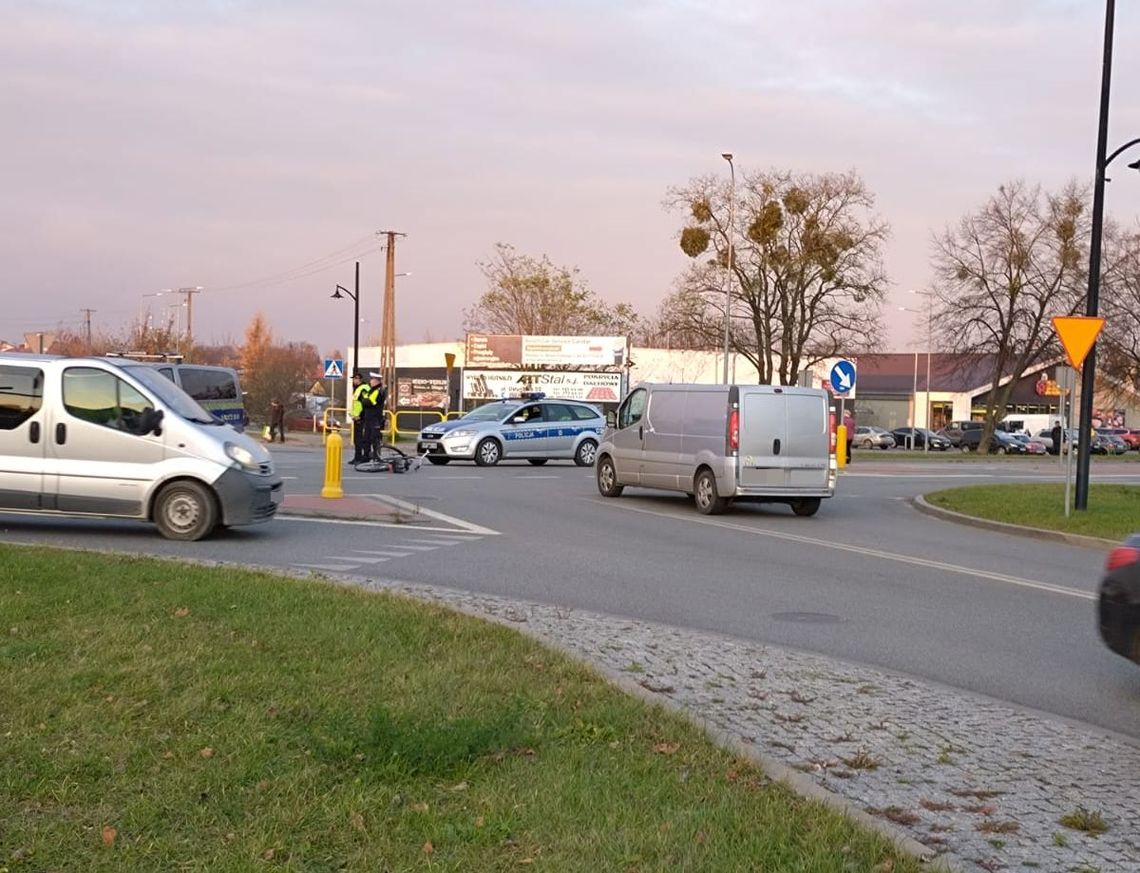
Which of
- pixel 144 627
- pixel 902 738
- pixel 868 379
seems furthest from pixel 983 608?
pixel 868 379

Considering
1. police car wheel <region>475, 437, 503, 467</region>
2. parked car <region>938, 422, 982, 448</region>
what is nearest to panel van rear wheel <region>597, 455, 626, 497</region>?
police car wheel <region>475, 437, 503, 467</region>

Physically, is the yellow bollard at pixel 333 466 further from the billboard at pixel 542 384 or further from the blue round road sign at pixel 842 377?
the billboard at pixel 542 384

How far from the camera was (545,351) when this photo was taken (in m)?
66.2

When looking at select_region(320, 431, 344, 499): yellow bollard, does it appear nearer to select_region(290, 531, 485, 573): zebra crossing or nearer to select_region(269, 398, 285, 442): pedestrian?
select_region(290, 531, 485, 573): zebra crossing

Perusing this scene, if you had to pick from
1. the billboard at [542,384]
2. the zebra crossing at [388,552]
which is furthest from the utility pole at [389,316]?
the zebra crossing at [388,552]

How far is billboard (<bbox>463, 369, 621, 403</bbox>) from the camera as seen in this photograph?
6184 centimetres

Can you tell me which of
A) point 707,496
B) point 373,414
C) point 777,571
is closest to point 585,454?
point 373,414

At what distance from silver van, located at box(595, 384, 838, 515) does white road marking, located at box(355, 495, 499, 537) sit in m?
4.15

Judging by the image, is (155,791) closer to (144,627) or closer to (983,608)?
(144,627)

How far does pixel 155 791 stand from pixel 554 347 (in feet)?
201

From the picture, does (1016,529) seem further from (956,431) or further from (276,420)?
(956,431)

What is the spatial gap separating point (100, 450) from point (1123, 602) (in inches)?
391

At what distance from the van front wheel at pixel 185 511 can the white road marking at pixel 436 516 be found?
9.92ft

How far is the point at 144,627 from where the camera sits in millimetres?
7680
